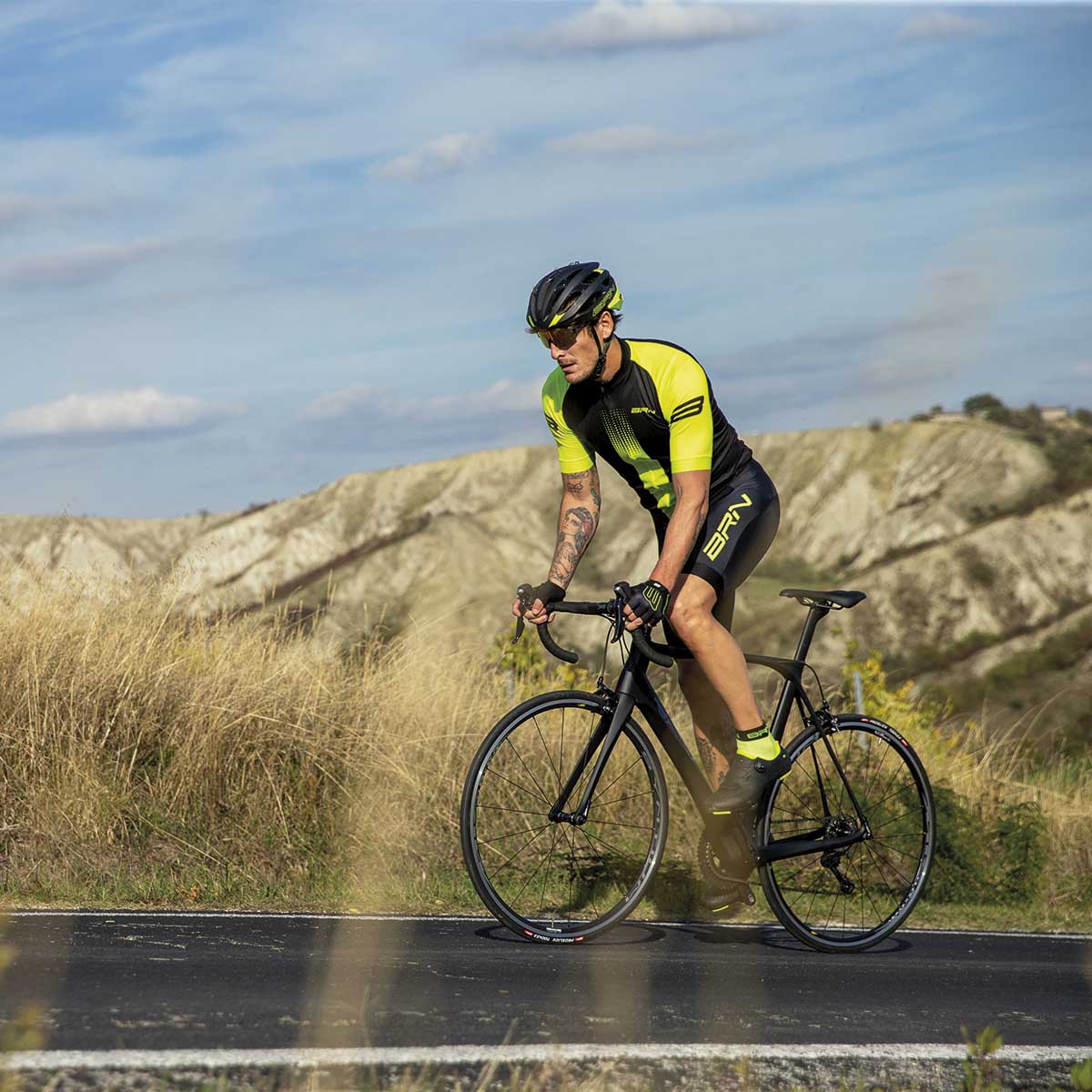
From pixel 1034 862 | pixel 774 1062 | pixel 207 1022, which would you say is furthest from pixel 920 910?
pixel 207 1022

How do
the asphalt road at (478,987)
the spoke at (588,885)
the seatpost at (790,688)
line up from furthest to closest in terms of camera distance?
the spoke at (588,885) < the seatpost at (790,688) < the asphalt road at (478,987)

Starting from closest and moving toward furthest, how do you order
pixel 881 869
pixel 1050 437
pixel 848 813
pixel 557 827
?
pixel 848 813 < pixel 881 869 < pixel 557 827 < pixel 1050 437

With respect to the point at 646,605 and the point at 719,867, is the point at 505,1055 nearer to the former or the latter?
the point at 646,605

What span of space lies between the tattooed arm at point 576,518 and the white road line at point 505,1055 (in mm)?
2349

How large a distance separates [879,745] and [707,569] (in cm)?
138

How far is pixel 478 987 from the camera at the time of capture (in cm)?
464

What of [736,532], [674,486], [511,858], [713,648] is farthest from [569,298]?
[511,858]

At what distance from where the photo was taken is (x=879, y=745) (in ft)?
20.7

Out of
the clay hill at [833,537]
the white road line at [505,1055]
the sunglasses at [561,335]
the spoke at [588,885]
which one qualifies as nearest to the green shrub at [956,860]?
the spoke at [588,885]

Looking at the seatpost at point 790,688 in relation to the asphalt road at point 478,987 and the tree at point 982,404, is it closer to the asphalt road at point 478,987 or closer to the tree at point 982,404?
the asphalt road at point 478,987

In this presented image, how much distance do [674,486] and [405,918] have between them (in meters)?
2.36

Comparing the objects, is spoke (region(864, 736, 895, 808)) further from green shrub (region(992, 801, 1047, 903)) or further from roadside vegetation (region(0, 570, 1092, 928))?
green shrub (region(992, 801, 1047, 903))

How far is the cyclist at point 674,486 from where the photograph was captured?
18.0 feet

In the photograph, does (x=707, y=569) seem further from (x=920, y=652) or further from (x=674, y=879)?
(x=920, y=652)
